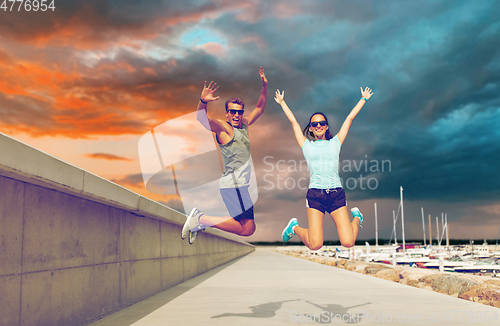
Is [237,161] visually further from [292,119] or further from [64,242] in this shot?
[64,242]

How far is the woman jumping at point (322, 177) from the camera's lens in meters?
4.42

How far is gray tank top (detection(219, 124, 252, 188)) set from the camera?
4.26 m

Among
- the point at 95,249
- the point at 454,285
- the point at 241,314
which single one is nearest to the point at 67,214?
the point at 95,249

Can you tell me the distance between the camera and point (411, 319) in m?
8.62

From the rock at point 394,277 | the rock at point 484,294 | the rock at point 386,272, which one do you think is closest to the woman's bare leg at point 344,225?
the rock at point 484,294

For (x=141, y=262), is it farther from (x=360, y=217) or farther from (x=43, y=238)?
(x=360, y=217)

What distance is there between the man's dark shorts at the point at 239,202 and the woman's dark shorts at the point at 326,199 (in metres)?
0.64

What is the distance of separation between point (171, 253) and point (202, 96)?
436 inches

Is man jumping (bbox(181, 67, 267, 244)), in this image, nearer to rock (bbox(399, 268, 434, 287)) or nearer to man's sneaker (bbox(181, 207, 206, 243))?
man's sneaker (bbox(181, 207, 206, 243))

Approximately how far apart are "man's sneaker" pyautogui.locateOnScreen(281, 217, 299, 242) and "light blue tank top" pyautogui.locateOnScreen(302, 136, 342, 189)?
0.68 m

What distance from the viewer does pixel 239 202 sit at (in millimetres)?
4305

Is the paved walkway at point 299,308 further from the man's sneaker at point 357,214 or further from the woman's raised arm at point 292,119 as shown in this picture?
the woman's raised arm at point 292,119

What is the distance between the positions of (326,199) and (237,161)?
3.31 feet

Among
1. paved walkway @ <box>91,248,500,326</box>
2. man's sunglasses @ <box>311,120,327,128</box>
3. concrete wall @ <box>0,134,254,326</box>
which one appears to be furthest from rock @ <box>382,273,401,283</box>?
man's sunglasses @ <box>311,120,327,128</box>
